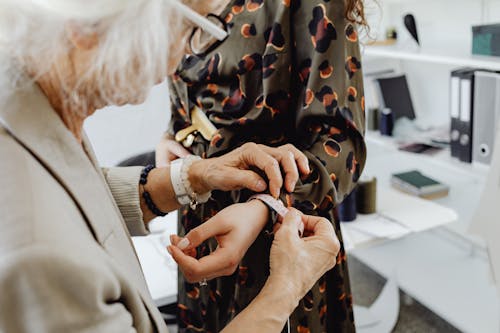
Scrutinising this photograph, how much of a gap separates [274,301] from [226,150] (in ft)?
1.41

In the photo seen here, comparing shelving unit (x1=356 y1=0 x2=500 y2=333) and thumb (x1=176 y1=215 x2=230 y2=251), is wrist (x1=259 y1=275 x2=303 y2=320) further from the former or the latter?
shelving unit (x1=356 y1=0 x2=500 y2=333)

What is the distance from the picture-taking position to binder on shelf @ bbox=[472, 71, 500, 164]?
1828mm

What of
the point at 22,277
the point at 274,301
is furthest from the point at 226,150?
the point at 22,277

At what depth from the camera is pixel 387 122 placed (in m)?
2.40

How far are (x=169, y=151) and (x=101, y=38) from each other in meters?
0.67

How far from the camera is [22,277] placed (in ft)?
1.62

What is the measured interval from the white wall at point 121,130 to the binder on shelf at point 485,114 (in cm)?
160

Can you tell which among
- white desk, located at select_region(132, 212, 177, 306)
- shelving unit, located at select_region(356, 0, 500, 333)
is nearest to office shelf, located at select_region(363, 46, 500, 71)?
shelving unit, located at select_region(356, 0, 500, 333)

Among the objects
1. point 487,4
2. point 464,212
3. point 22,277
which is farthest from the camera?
point 464,212

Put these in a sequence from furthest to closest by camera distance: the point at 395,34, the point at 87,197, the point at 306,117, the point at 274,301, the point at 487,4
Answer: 1. the point at 395,34
2. the point at 487,4
3. the point at 306,117
4. the point at 274,301
5. the point at 87,197

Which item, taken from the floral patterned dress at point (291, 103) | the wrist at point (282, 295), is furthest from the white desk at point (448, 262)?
the wrist at point (282, 295)

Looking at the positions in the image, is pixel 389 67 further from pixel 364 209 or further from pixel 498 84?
pixel 364 209

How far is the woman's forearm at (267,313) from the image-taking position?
2.39ft

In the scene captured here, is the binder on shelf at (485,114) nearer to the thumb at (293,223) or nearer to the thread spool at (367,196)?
the thread spool at (367,196)
